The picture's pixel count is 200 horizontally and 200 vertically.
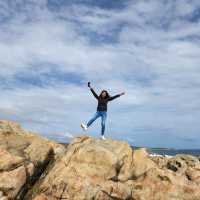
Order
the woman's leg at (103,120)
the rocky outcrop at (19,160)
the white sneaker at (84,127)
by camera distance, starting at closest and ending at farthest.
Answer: the rocky outcrop at (19,160)
the woman's leg at (103,120)
the white sneaker at (84,127)

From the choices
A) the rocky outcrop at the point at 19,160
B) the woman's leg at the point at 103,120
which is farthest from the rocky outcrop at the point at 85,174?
the woman's leg at the point at 103,120

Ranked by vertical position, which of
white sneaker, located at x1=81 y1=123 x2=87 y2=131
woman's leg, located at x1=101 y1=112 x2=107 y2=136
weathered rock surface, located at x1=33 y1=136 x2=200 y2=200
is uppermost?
woman's leg, located at x1=101 y1=112 x2=107 y2=136

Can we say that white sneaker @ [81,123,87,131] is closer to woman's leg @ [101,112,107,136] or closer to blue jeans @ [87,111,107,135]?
blue jeans @ [87,111,107,135]

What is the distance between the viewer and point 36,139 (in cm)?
3198

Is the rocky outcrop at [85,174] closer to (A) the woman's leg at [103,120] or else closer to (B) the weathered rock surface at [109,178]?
(B) the weathered rock surface at [109,178]

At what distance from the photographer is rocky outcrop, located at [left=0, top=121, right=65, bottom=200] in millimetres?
25922

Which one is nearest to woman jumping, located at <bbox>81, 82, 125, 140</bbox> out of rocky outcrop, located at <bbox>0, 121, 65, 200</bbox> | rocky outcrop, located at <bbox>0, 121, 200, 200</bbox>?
rocky outcrop, located at <bbox>0, 121, 200, 200</bbox>

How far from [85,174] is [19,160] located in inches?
192

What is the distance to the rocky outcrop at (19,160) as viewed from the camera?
85.0ft

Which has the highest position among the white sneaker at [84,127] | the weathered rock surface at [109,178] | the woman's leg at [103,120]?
the woman's leg at [103,120]

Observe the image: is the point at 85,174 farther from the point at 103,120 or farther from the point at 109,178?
the point at 103,120

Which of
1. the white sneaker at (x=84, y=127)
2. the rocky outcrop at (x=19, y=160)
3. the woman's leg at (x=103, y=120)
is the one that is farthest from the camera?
the white sneaker at (x=84, y=127)

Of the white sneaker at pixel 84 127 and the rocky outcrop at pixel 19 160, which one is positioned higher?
the white sneaker at pixel 84 127

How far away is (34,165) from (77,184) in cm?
404
